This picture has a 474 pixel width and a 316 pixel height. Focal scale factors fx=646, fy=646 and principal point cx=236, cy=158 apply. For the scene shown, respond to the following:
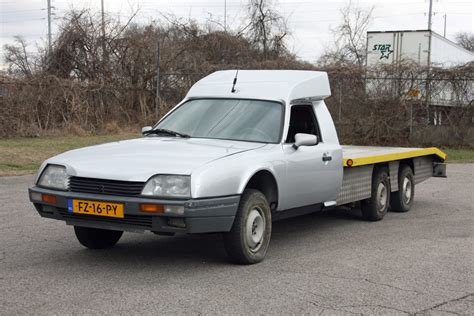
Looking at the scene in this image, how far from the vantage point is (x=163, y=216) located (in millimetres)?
5586

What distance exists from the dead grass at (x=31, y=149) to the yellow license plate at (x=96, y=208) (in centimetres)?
Answer: 859

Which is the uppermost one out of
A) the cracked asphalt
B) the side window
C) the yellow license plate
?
the side window

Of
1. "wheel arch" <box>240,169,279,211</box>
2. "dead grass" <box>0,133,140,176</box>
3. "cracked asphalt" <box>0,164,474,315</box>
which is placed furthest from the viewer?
"dead grass" <box>0,133,140,176</box>

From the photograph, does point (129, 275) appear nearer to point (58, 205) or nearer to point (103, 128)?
point (58, 205)

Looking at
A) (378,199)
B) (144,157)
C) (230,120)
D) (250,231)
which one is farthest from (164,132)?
(378,199)

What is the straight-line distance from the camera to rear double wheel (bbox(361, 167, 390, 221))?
29.7 feet

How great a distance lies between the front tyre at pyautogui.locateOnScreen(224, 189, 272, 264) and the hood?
51 cm

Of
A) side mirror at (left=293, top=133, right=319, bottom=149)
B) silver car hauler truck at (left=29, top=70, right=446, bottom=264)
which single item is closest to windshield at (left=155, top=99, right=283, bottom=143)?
silver car hauler truck at (left=29, top=70, right=446, bottom=264)

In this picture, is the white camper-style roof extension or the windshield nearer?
the windshield

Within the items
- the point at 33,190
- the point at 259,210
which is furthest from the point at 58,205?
the point at 259,210

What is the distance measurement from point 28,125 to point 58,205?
1546cm

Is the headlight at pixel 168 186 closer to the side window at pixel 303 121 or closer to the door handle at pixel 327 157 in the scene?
the side window at pixel 303 121

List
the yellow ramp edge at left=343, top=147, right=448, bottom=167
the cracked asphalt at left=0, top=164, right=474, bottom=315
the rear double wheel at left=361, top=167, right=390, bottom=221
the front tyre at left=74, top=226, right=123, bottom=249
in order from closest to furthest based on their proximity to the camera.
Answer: the cracked asphalt at left=0, top=164, right=474, bottom=315, the front tyre at left=74, top=226, right=123, bottom=249, the yellow ramp edge at left=343, top=147, right=448, bottom=167, the rear double wheel at left=361, top=167, right=390, bottom=221

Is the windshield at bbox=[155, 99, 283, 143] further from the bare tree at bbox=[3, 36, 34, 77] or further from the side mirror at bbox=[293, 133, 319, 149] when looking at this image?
the bare tree at bbox=[3, 36, 34, 77]
